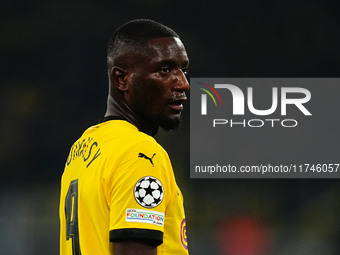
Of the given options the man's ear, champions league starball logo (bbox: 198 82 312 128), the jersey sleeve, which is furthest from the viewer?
champions league starball logo (bbox: 198 82 312 128)

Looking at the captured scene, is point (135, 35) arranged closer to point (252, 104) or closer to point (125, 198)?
point (125, 198)

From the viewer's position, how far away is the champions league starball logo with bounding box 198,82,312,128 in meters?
5.91

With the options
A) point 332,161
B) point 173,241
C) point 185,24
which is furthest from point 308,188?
point 173,241

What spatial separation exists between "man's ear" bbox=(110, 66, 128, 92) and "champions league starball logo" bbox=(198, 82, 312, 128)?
14.0 feet

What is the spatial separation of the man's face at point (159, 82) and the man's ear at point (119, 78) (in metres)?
0.02

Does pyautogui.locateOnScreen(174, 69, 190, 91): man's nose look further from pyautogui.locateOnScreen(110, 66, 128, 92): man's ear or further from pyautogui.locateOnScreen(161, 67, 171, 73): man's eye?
pyautogui.locateOnScreen(110, 66, 128, 92): man's ear

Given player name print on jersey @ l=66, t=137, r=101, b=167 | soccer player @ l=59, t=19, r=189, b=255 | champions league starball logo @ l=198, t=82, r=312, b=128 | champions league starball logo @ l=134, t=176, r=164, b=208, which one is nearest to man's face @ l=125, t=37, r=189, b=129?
soccer player @ l=59, t=19, r=189, b=255

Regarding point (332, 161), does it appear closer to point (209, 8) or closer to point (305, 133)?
point (305, 133)

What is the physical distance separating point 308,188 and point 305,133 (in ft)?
1.91

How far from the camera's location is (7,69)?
5672mm

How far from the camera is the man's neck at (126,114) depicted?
1639mm

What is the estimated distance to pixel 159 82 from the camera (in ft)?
5.25

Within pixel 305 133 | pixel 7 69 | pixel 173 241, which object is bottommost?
pixel 173 241

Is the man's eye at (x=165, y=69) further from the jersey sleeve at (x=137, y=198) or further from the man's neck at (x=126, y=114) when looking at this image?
the jersey sleeve at (x=137, y=198)
